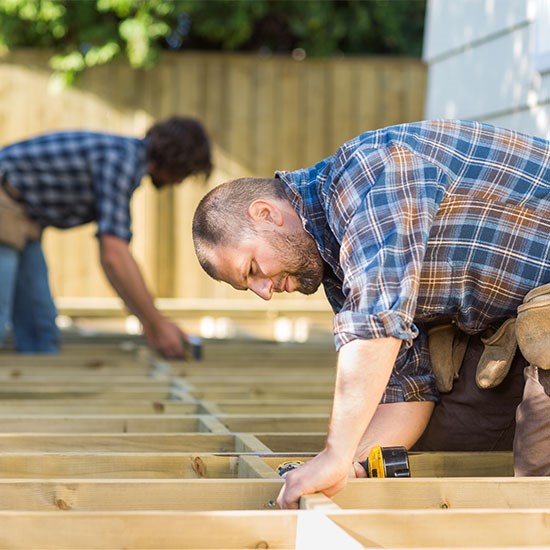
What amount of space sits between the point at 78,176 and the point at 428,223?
10.5ft

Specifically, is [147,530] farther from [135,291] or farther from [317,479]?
[135,291]

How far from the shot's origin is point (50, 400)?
387 cm

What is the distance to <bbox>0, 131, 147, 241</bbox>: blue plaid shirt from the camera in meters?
4.95

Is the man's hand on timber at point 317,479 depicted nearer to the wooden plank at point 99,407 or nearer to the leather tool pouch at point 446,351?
the leather tool pouch at point 446,351

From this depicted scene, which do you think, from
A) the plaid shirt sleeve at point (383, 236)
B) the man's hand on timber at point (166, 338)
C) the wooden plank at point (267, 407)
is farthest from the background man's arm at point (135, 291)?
the plaid shirt sleeve at point (383, 236)

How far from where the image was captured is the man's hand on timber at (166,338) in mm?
5047

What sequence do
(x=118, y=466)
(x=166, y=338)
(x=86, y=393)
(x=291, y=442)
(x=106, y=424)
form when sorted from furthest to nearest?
(x=166, y=338), (x=86, y=393), (x=106, y=424), (x=291, y=442), (x=118, y=466)

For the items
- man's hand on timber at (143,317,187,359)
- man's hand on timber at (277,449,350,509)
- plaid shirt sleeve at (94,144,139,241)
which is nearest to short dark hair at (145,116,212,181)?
plaid shirt sleeve at (94,144,139,241)

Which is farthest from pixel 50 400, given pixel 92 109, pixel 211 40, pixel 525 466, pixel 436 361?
pixel 211 40

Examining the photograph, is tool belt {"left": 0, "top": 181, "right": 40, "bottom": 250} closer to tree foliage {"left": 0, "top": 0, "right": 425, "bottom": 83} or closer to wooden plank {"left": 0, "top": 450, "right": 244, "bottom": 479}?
wooden plank {"left": 0, "top": 450, "right": 244, "bottom": 479}

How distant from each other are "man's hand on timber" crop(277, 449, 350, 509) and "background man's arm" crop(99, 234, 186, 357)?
294 centimetres

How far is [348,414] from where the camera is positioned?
207 cm

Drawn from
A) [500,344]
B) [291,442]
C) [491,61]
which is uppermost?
[491,61]

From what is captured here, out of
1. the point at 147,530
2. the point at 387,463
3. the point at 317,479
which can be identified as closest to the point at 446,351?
the point at 387,463
